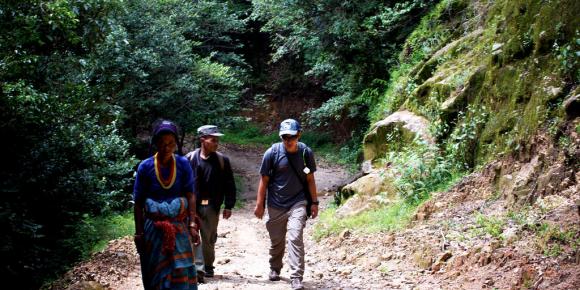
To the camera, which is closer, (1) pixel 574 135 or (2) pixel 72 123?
(1) pixel 574 135

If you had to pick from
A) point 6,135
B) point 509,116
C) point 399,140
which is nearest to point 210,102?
point 399,140

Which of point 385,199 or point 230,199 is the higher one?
point 230,199

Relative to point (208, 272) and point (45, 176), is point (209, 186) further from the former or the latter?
point (45, 176)

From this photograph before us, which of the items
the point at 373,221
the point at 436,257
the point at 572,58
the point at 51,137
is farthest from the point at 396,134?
the point at 51,137

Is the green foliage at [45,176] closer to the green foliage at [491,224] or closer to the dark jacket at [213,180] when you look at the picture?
the dark jacket at [213,180]

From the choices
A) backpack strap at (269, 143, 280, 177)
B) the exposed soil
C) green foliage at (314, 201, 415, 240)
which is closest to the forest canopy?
the exposed soil

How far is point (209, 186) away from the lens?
707 cm

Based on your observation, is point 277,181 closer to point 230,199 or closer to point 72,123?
point 230,199

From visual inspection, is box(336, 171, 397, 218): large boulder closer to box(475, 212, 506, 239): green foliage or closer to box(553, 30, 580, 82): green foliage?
box(475, 212, 506, 239): green foliage

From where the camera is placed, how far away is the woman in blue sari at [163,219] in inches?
187

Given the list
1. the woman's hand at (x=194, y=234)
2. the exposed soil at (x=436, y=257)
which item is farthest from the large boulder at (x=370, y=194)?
the woman's hand at (x=194, y=234)

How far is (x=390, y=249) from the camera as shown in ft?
26.3

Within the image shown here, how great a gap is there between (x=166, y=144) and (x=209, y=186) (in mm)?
2305

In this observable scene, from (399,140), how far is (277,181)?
17.7 feet
